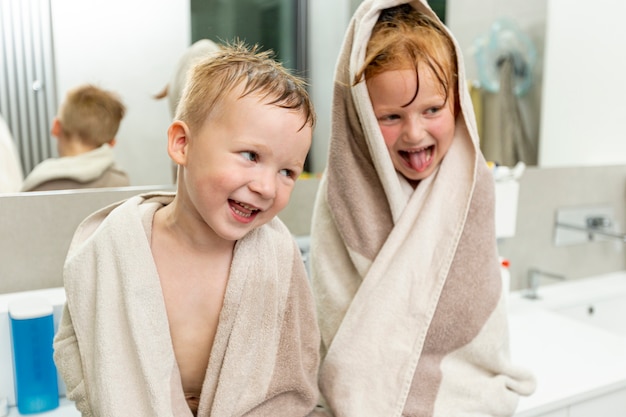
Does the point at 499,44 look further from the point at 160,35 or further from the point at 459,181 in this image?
the point at 160,35

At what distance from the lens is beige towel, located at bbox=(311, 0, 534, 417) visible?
84cm

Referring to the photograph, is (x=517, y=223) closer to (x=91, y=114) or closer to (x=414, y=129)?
(x=414, y=129)

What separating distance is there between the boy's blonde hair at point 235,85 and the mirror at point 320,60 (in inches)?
16.9

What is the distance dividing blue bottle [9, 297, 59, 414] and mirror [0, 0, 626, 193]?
1.06ft

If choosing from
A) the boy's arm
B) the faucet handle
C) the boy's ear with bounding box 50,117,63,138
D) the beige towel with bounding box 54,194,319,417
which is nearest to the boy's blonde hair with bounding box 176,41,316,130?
the beige towel with bounding box 54,194,319,417

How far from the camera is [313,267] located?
Result: 962mm

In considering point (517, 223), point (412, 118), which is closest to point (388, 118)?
point (412, 118)

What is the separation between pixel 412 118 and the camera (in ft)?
2.75

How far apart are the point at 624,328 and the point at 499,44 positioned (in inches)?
38.0

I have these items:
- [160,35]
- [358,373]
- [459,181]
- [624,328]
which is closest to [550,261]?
[624,328]

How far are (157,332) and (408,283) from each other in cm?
39

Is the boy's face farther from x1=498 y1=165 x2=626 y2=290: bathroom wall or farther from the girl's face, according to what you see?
x1=498 y1=165 x2=626 y2=290: bathroom wall

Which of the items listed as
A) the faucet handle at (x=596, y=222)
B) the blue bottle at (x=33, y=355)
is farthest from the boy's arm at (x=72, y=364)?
the faucet handle at (x=596, y=222)

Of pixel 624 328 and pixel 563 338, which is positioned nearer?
pixel 563 338
